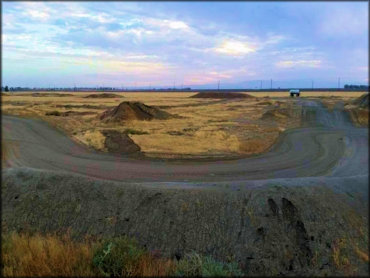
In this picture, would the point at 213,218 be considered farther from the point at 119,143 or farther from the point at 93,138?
the point at 93,138

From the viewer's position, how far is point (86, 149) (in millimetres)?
24984

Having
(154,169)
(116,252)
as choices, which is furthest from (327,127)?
(116,252)

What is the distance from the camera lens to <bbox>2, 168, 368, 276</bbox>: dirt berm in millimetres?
8414

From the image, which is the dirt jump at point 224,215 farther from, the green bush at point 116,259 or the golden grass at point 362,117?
the green bush at point 116,259

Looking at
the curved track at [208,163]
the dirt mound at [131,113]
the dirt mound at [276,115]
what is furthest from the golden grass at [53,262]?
the dirt mound at [276,115]

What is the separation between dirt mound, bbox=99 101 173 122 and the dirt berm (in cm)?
2836

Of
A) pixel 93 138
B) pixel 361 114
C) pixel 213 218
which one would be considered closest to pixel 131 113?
pixel 93 138

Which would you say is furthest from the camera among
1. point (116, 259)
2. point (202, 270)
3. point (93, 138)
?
point (93, 138)

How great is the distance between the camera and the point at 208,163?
2095 centimetres

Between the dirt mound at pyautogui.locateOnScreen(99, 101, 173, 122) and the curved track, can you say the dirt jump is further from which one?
the dirt mound at pyautogui.locateOnScreen(99, 101, 173, 122)

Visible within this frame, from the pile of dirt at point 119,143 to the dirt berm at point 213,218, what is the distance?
11791 mm

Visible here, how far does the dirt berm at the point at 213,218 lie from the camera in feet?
27.6

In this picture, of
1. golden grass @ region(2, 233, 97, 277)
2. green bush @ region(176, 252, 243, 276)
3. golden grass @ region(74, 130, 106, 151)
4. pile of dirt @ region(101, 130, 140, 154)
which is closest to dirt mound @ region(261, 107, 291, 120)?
pile of dirt @ region(101, 130, 140, 154)

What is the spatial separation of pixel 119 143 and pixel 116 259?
66.5ft
